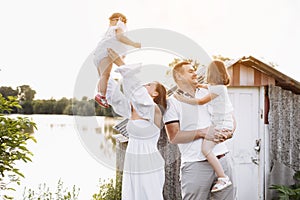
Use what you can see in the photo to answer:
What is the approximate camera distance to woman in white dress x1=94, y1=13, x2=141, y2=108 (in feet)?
5.98

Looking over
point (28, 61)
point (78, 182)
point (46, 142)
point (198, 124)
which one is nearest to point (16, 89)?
point (28, 61)

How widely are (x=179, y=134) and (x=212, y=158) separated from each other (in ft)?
0.98

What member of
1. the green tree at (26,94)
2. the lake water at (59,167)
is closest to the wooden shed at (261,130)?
the lake water at (59,167)

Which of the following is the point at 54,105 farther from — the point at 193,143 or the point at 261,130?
the point at 261,130

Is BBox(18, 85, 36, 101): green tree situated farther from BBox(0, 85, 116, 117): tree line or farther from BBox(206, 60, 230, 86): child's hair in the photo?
BBox(206, 60, 230, 86): child's hair

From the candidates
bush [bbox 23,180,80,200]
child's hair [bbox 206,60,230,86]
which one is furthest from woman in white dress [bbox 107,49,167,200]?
bush [bbox 23,180,80,200]

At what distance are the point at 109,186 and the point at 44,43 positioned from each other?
70.6 inches

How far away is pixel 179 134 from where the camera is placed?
234cm

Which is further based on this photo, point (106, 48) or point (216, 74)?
point (216, 74)

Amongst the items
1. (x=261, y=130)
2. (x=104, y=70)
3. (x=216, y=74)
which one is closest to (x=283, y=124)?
(x=261, y=130)

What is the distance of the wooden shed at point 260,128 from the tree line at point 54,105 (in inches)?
45.0

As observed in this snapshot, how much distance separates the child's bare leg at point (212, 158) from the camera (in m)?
2.44

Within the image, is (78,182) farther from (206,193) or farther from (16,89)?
(206,193)

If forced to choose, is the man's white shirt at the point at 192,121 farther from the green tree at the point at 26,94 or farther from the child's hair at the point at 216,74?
the green tree at the point at 26,94
